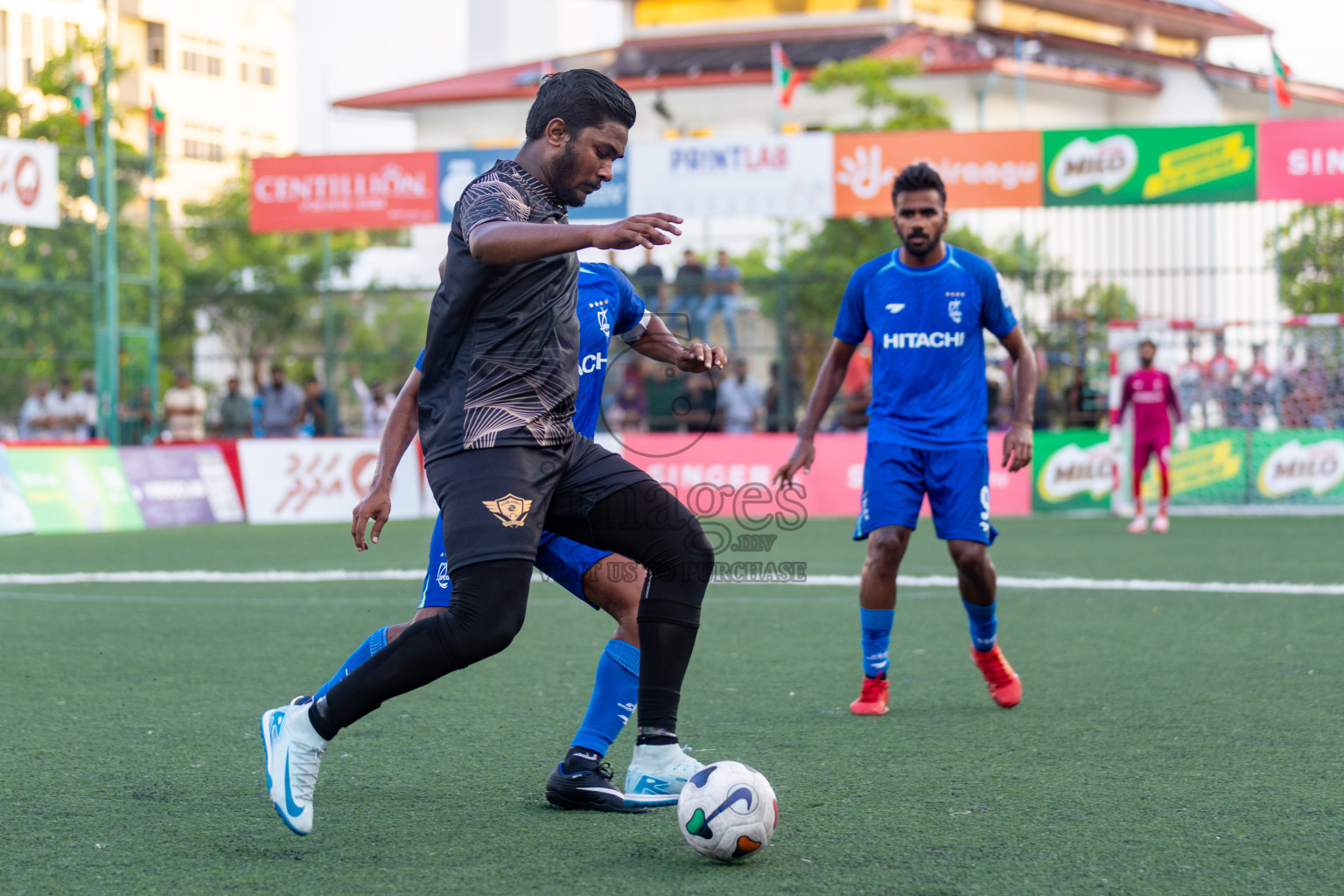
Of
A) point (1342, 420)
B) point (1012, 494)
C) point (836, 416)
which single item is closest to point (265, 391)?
point (836, 416)

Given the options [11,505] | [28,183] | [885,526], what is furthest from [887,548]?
[28,183]

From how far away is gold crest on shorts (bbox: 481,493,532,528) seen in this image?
12.4ft

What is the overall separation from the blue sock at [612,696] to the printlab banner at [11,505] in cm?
1311

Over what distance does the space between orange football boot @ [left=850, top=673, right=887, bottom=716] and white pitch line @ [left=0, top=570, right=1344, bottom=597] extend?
456 centimetres

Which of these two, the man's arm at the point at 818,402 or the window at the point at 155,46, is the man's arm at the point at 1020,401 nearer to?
the man's arm at the point at 818,402

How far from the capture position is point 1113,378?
18.0 metres

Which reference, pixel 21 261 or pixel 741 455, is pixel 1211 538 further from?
pixel 21 261

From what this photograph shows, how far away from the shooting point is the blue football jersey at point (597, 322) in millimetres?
4559

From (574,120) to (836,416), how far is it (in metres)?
15.6

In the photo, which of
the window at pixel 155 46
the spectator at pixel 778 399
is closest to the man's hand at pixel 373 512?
the spectator at pixel 778 399

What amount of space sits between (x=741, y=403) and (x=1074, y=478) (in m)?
4.04

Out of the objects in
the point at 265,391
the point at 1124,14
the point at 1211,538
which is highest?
the point at 1124,14

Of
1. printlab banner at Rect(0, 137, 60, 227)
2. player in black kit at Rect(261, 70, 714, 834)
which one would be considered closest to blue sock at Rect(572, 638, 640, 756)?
player in black kit at Rect(261, 70, 714, 834)

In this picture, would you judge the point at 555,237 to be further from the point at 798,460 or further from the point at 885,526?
the point at 885,526
